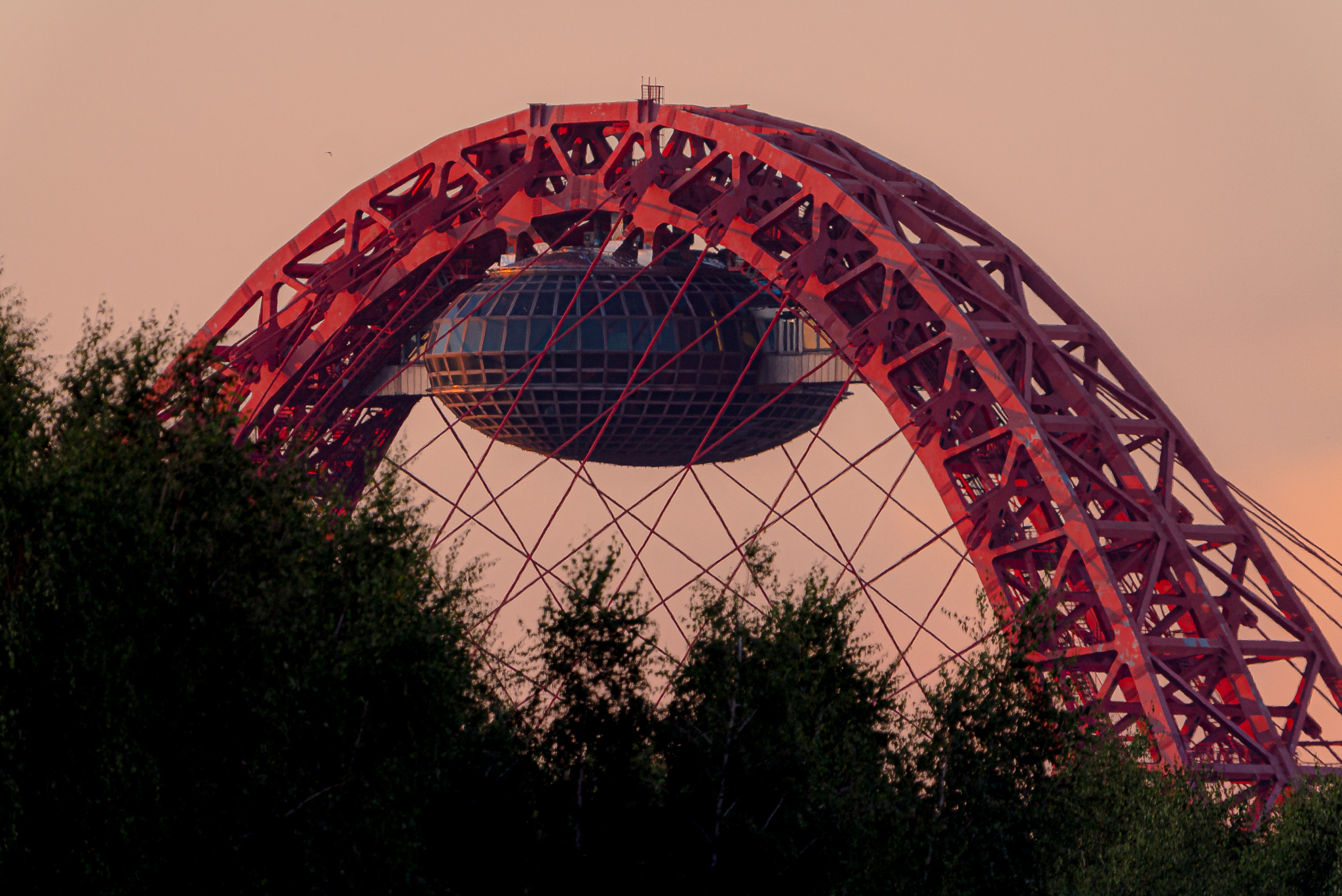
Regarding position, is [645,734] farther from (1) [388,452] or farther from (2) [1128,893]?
(2) [1128,893]

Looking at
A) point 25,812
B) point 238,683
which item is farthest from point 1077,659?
point 25,812

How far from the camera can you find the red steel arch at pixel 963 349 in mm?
41906

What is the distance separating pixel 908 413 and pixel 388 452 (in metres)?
Answer: 15.2

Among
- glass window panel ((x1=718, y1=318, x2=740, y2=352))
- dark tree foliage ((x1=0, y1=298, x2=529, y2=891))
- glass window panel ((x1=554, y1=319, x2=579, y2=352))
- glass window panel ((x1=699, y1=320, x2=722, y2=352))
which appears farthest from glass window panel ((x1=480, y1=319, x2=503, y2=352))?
dark tree foliage ((x1=0, y1=298, x2=529, y2=891))

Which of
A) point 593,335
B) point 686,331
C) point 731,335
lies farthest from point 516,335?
point 731,335

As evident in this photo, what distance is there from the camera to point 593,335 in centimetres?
6512

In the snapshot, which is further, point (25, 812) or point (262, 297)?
point (262, 297)

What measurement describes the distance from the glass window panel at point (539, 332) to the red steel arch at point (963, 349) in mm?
10375

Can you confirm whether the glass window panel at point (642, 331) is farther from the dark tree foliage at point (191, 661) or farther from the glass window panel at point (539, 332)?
the dark tree foliage at point (191, 661)

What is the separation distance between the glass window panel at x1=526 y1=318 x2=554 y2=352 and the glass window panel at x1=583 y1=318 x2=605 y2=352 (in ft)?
3.40

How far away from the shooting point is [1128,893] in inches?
1419

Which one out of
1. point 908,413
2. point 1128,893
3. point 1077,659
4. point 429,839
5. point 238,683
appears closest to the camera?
point 238,683

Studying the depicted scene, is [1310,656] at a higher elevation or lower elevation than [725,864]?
higher

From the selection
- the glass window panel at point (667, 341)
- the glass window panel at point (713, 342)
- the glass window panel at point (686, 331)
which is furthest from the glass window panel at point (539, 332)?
the glass window panel at point (713, 342)
